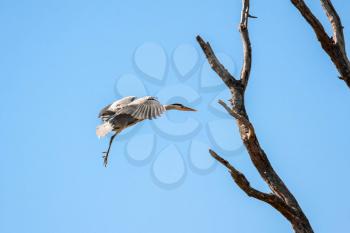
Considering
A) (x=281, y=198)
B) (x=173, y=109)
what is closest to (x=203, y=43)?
(x=281, y=198)

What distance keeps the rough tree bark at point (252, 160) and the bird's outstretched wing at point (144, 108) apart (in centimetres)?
166

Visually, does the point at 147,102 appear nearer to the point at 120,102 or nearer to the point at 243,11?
the point at 120,102

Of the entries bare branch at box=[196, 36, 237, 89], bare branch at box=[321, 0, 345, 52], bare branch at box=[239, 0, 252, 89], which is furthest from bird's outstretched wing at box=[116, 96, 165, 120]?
bare branch at box=[321, 0, 345, 52]

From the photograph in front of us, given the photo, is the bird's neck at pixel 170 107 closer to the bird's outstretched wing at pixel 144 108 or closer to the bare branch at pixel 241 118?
the bird's outstretched wing at pixel 144 108

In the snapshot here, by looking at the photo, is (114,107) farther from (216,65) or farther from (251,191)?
(251,191)

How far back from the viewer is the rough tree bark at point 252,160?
6.54 meters

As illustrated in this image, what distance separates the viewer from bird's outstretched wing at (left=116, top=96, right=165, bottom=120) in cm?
880

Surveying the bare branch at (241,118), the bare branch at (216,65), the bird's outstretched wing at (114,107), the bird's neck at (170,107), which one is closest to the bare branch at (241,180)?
the bare branch at (241,118)

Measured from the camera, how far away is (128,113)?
8984 millimetres

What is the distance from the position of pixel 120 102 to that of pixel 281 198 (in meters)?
3.84

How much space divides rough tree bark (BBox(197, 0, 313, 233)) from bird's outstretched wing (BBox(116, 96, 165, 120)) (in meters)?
1.66

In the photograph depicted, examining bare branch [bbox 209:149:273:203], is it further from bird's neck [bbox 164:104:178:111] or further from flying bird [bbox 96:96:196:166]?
bird's neck [bbox 164:104:178:111]

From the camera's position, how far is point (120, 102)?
9.71 meters

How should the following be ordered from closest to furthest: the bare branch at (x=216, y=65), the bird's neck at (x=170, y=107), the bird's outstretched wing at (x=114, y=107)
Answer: the bare branch at (x=216, y=65)
the bird's outstretched wing at (x=114, y=107)
the bird's neck at (x=170, y=107)
